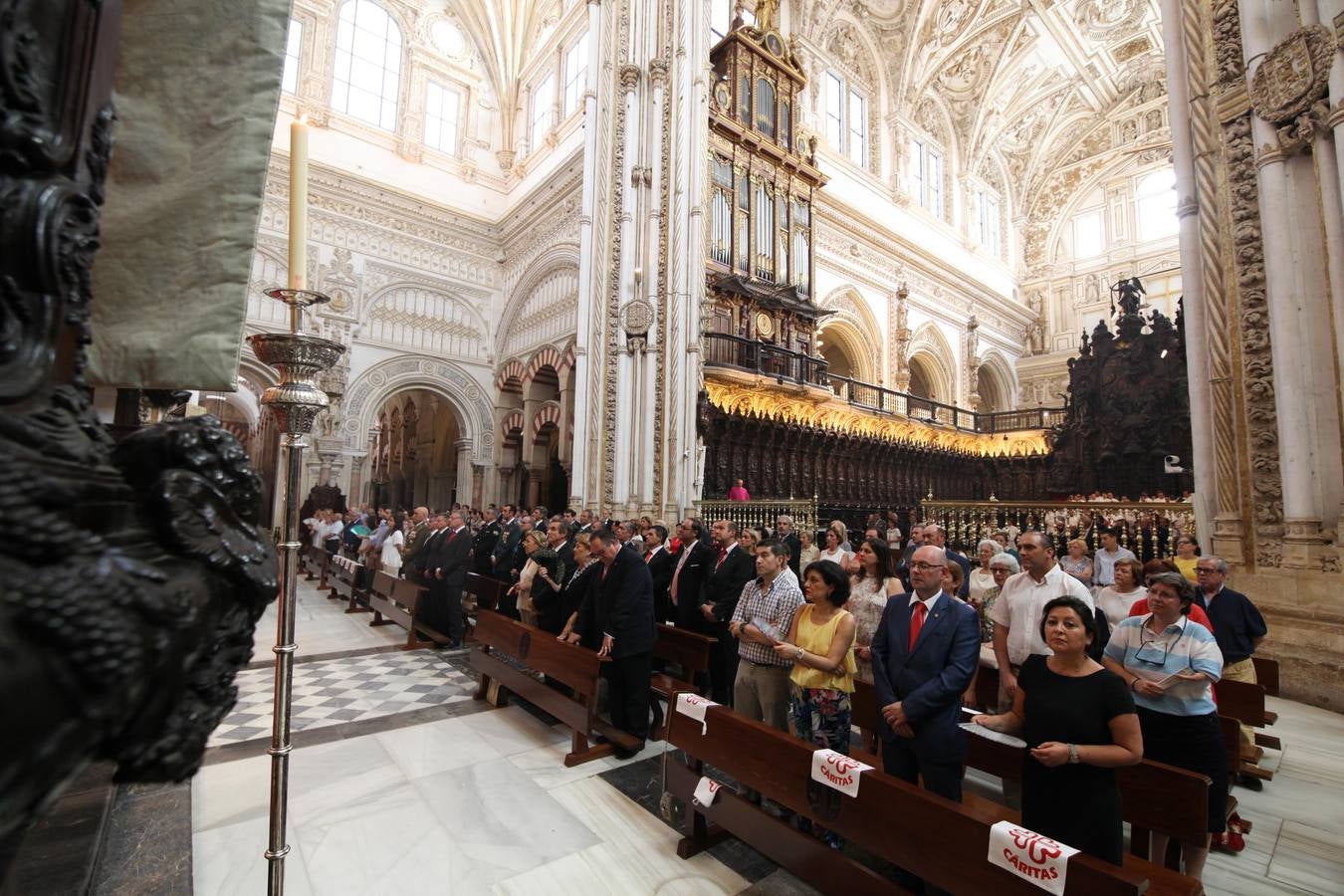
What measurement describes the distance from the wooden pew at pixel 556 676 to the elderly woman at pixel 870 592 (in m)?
1.60

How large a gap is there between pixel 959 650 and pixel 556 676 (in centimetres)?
249

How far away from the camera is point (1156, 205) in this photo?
2405 centimetres

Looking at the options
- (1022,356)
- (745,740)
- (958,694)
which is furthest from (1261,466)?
(1022,356)

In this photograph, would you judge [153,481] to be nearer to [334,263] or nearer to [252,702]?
[252,702]

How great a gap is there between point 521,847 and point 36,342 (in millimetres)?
2992

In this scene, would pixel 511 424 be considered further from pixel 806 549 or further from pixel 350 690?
pixel 350 690

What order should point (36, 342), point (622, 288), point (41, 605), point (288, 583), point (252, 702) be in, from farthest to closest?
point (622, 288) → point (252, 702) → point (288, 583) → point (36, 342) → point (41, 605)

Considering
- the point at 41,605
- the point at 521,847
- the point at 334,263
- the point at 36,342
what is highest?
the point at 334,263

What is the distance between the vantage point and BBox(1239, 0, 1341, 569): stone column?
17.0ft

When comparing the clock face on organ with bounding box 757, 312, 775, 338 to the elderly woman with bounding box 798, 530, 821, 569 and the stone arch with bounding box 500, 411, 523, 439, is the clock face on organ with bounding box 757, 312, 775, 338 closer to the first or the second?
the stone arch with bounding box 500, 411, 523, 439

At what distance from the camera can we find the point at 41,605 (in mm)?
512

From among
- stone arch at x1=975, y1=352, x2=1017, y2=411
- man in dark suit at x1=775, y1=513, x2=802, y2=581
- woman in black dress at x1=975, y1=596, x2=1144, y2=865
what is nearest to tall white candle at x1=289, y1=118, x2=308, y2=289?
woman in black dress at x1=975, y1=596, x2=1144, y2=865

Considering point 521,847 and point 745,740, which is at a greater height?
point 745,740

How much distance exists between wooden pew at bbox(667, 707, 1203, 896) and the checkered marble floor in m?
2.74
